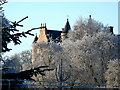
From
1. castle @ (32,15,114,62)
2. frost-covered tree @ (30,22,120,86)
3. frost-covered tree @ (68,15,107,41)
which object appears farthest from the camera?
castle @ (32,15,114,62)

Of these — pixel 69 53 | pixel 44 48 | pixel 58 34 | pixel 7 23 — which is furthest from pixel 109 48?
pixel 7 23

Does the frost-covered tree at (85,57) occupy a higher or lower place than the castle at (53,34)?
lower

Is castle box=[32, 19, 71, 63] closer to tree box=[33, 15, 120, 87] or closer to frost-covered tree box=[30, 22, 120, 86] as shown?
tree box=[33, 15, 120, 87]

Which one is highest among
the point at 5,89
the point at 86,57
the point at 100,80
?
the point at 5,89

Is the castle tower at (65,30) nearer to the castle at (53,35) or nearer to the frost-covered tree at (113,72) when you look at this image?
the castle at (53,35)

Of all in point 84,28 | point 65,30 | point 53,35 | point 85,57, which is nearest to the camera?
point 85,57

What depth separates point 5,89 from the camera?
20.1ft

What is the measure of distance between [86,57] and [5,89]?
99.3 ft

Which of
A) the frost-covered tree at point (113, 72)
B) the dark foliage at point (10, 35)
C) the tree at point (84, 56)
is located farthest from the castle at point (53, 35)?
the dark foliage at point (10, 35)

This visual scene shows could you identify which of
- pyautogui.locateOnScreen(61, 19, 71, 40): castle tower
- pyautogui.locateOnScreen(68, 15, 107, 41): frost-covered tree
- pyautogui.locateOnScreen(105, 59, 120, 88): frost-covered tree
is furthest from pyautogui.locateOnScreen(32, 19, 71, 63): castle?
pyautogui.locateOnScreen(105, 59, 120, 88): frost-covered tree

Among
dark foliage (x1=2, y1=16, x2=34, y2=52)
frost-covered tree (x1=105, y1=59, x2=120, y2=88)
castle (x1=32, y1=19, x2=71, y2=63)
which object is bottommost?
frost-covered tree (x1=105, y1=59, x2=120, y2=88)

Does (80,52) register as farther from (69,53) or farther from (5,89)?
(5,89)

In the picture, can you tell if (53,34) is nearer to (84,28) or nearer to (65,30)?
(65,30)

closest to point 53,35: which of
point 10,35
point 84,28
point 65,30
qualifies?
point 65,30
